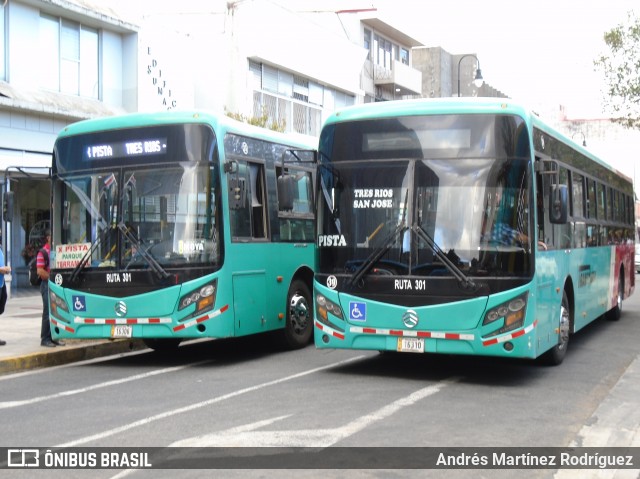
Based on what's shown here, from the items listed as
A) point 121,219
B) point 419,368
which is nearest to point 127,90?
point 121,219

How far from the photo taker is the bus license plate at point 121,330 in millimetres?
11000

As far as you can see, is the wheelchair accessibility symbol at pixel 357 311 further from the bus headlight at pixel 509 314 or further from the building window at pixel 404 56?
the building window at pixel 404 56

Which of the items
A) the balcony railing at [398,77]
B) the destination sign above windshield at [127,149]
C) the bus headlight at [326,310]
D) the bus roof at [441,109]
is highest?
the balcony railing at [398,77]

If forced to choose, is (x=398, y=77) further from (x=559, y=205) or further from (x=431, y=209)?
(x=431, y=209)

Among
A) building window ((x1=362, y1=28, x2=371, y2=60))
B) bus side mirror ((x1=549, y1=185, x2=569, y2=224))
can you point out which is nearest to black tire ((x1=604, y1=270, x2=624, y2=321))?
bus side mirror ((x1=549, y1=185, x2=569, y2=224))

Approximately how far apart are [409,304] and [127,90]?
16426mm

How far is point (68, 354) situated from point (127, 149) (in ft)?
10.2

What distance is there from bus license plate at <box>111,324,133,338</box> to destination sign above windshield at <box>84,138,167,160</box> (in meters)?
2.15

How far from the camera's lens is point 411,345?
381 inches

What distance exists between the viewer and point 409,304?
31.6 ft

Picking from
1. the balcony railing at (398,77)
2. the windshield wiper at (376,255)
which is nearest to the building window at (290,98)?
the balcony railing at (398,77)

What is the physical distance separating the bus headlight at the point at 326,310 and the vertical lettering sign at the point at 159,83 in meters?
15.7

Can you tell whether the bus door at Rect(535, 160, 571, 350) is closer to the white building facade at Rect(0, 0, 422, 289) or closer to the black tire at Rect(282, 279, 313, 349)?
the black tire at Rect(282, 279, 313, 349)

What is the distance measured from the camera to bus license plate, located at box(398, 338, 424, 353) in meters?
9.62
